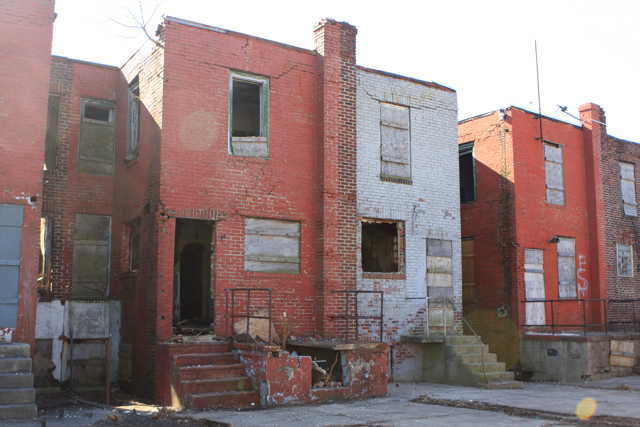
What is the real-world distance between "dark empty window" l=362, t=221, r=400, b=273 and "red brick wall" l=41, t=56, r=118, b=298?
6307 mm

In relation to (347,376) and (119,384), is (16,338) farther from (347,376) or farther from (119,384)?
(347,376)

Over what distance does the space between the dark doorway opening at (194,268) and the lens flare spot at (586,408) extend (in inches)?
308

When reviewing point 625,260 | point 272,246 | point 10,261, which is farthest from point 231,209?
point 625,260

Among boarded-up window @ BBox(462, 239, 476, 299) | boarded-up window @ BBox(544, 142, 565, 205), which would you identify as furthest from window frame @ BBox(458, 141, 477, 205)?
boarded-up window @ BBox(544, 142, 565, 205)

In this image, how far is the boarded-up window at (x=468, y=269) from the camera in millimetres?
17188

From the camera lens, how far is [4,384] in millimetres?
8578

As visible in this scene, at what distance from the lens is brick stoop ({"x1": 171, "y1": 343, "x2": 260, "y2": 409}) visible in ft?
30.4

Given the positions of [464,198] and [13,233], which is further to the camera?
[464,198]

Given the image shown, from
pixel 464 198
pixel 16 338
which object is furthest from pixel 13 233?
pixel 464 198

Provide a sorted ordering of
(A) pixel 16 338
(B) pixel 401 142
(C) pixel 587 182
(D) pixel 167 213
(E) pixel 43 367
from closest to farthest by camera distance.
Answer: (A) pixel 16 338
(D) pixel 167 213
(E) pixel 43 367
(B) pixel 401 142
(C) pixel 587 182

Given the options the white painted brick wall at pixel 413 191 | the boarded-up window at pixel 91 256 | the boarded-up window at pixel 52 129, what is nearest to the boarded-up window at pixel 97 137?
the boarded-up window at pixel 52 129

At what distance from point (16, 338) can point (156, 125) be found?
454 cm

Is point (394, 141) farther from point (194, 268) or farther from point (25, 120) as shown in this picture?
point (25, 120)

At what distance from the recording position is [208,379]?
9.62 m
